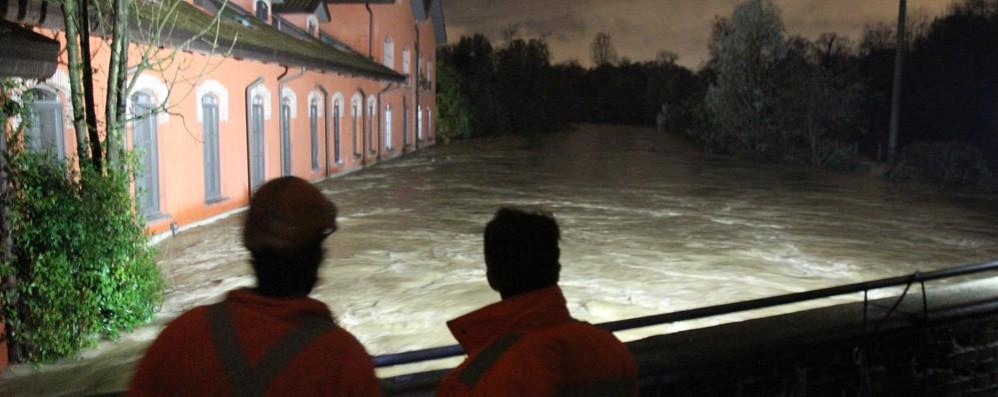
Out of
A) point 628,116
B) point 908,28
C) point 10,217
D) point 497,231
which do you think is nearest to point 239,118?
point 10,217

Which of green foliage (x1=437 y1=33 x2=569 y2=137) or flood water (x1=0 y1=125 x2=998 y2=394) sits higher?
green foliage (x1=437 y1=33 x2=569 y2=137)

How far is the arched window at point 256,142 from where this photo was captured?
15.5 meters

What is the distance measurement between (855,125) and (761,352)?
30029 millimetres

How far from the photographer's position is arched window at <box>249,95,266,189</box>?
610 inches

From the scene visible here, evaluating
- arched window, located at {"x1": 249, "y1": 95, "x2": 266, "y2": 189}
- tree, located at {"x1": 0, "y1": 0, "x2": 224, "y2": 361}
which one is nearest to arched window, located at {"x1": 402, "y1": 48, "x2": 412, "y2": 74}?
arched window, located at {"x1": 249, "y1": 95, "x2": 266, "y2": 189}

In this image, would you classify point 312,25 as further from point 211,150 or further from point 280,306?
point 280,306

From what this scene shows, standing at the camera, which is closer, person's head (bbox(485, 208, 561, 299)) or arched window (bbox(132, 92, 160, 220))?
person's head (bbox(485, 208, 561, 299))

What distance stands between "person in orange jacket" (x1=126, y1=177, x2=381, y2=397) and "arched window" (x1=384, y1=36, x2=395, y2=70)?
28516 millimetres

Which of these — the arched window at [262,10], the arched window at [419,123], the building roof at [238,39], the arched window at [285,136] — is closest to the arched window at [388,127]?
the arched window at [419,123]

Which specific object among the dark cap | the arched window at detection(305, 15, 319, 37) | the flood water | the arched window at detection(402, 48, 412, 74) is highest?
the arched window at detection(305, 15, 319, 37)

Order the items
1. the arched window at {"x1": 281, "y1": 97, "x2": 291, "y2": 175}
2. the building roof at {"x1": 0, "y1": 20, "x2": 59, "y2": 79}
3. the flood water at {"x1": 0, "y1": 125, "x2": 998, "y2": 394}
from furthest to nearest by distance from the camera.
→ 1. the arched window at {"x1": 281, "y1": 97, "x2": 291, "y2": 175}
2. the flood water at {"x1": 0, "y1": 125, "x2": 998, "y2": 394}
3. the building roof at {"x1": 0, "y1": 20, "x2": 59, "y2": 79}

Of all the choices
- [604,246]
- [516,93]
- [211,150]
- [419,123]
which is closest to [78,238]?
[604,246]

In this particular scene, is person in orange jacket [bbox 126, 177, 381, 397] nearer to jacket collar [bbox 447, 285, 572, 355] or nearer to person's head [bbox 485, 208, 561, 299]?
jacket collar [bbox 447, 285, 572, 355]

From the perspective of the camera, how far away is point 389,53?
30.3 m
